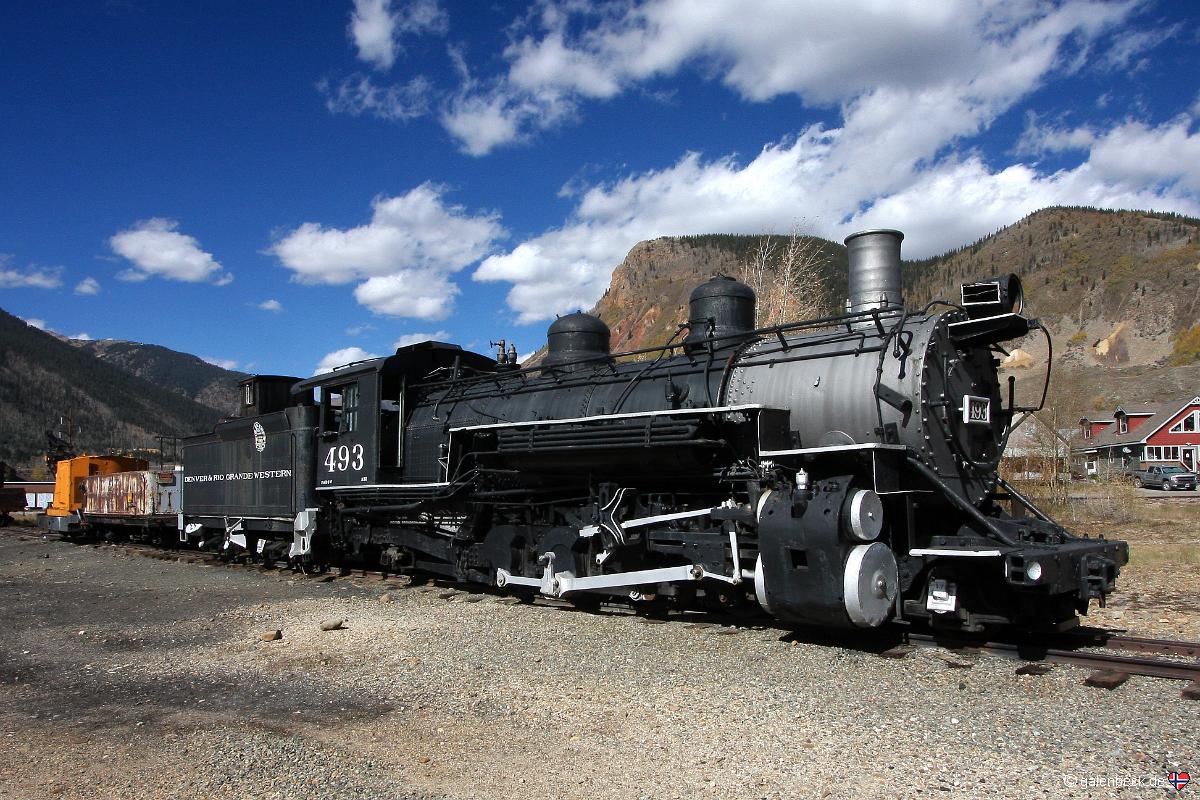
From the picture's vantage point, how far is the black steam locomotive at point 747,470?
7.36 metres

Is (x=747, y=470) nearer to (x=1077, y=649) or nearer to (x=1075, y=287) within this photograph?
(x=1077, y=649)

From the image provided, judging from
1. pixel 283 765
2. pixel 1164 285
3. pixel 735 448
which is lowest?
pixel 283 765

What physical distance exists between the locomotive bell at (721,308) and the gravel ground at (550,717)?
3.50 meters

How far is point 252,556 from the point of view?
57.0 feet

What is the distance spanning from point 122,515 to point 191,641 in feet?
53.7

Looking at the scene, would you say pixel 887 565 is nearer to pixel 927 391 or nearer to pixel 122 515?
pixel 927 391

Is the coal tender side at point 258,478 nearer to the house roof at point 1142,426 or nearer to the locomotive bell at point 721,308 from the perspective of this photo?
the locomotive bell at point 721,308

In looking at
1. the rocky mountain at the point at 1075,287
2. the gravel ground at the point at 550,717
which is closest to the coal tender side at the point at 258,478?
the gravel ground at the point at 550,717

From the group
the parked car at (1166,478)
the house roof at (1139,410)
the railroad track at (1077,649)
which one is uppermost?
the house roof at (1139,410)

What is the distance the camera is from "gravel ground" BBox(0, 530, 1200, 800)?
489cm

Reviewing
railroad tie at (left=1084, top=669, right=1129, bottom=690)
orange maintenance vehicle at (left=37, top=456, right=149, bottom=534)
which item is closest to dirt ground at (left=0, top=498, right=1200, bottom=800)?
railroad tie at (left=1084, top=669, right=1129, bottom=690)

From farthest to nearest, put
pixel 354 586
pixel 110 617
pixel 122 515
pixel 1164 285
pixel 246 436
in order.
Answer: pixel 1164 285 → pixel 122 515 → pixel 246 436 → pixel 354 586 → pixel 110 617

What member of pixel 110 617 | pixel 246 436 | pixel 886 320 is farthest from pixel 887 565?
pixel 246 436

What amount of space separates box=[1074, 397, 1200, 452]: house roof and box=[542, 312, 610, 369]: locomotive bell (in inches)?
2010
